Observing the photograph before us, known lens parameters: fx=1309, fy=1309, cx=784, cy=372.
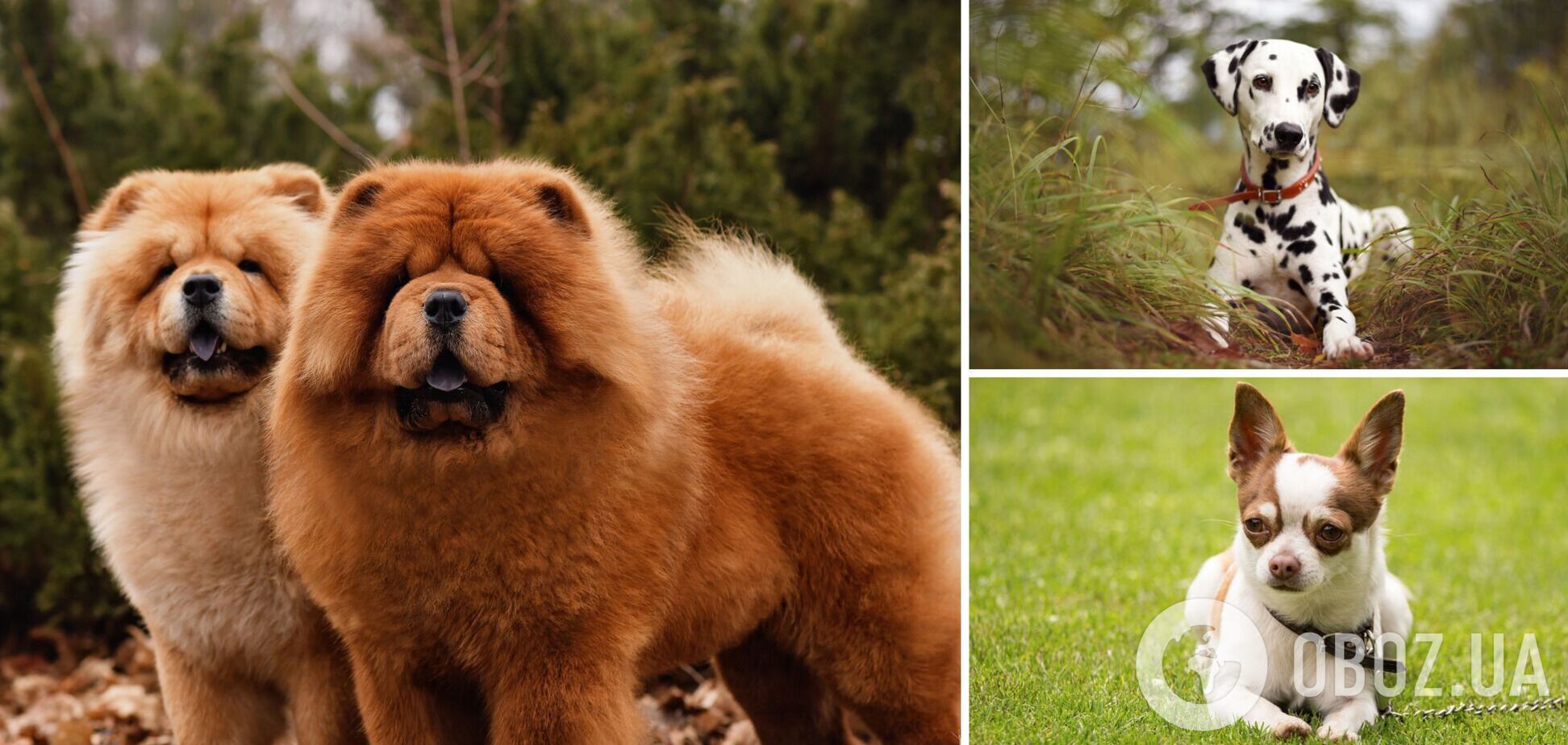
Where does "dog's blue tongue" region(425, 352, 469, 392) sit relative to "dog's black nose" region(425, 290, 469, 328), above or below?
below

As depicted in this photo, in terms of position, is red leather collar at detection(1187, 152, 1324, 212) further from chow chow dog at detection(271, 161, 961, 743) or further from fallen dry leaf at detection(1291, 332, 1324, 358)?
chow chow dog at detection(271, 161, 961, 743)

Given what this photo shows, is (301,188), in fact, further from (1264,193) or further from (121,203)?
(1264,193)

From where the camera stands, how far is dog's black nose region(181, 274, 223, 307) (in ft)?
11.8

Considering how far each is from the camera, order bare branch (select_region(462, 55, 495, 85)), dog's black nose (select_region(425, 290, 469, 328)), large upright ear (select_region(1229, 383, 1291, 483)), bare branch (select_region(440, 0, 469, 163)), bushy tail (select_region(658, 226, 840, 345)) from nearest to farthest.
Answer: dog's black nose (select_region(425, 290, 469, 328)) → large upright ear (select_region(1229, 383, 1291, 483)) → bushy tail (select_region(658, 226, 840, 345)) → bare branch (select_region(440, 0, 469, 163)) → bare branch (select_region(462, 55, 495, 85))

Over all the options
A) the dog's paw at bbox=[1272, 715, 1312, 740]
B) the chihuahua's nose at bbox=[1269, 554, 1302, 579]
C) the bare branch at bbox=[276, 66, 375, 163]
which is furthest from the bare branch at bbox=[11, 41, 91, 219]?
the dog's paw at bbox=[1272, 715, 1312, 740]

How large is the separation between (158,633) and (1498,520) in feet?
16.9

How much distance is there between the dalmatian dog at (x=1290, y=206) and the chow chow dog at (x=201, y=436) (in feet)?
8.02

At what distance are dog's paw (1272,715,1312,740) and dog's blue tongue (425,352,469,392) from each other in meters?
2.21

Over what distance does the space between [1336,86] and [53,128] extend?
6.61 m

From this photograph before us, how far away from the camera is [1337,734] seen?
3352mm

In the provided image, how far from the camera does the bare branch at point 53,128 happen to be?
23.1 feet

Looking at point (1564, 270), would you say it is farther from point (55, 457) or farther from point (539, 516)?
point (55, 457)

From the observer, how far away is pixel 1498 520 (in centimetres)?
554

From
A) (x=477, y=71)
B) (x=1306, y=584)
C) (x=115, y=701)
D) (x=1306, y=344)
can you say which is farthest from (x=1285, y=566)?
(x=477, y=71)
